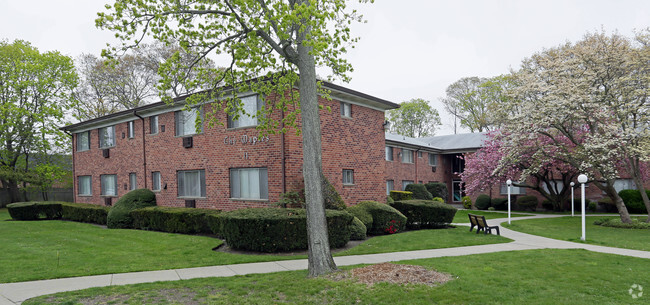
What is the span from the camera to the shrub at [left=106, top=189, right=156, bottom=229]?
17.6 metres

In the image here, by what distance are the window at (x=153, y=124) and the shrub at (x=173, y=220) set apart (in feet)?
13.0

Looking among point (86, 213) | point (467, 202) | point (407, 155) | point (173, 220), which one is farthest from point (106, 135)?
point (467, 202)

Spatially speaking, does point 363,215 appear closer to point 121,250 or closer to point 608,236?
point 121,250

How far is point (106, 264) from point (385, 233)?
30.1 feet

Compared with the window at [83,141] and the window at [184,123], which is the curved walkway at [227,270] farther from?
the window at [83,141]

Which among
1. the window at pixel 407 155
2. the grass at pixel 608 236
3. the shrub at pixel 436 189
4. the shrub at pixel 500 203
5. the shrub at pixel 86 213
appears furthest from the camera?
the shrub at pixel 436 189

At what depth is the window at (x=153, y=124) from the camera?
19359 millimetres

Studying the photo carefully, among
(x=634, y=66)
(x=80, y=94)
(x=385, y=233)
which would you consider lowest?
(x=385, y=233)

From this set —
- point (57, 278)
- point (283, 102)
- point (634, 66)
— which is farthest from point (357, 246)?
point (634, 66)

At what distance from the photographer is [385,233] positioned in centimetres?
1537

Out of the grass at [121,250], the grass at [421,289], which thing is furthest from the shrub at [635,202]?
the grass at [421,289]

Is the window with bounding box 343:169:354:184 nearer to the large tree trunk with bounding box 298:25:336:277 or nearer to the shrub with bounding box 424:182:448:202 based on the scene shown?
the large tree trunk with bounding box 298:25:336:277

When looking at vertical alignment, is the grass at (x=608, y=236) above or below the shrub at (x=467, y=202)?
above

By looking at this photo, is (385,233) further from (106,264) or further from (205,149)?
(106,264)
